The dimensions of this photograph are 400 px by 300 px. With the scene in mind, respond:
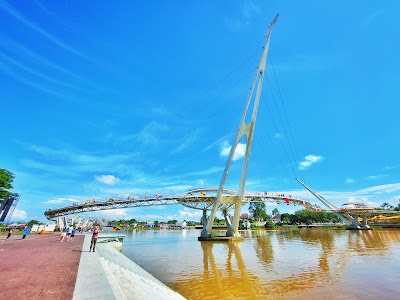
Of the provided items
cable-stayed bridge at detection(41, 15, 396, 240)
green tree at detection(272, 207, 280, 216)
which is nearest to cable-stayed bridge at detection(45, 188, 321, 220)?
cable-stayed bridge at detection(41, 15, 396, 240)

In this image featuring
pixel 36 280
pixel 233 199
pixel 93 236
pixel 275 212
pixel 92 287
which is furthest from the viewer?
pixel 275 212

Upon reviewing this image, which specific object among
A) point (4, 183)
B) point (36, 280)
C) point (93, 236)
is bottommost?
point (36, 280)

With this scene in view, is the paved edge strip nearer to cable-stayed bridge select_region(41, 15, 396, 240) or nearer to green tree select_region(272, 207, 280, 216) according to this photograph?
cable-stayed bridge select_region(41, 15, 396, 240)

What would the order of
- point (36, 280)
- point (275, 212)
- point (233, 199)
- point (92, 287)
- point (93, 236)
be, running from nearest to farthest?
1. point (92, 287)
2. point (36, 280)
3. point (93, 236)
4. point (233, 199)
5. point (275, 212)

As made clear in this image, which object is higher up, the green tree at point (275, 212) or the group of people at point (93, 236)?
the green tree at point (275, 212)

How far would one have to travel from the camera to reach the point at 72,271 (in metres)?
8.29

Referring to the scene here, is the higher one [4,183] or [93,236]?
[4,183]

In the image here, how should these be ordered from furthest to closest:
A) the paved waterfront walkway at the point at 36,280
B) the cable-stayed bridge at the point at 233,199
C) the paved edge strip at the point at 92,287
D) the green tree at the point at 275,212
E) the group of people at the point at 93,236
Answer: the green tree at the point at 275,212 → the cable-stayed bridge at the point at 233,199 → the group of people at the point at 93,236 → the paved waterfront walkway at the point at 36,280 → the paved edge strip at the point at 92,287

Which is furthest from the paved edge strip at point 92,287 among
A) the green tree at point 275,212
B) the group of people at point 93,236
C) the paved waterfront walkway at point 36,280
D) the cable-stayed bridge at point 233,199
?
the green tree at point 275,212

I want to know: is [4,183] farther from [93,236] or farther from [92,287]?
[92,287]

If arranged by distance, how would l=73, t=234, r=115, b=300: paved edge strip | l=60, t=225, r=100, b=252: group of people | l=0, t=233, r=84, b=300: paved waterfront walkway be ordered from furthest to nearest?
l=60, t=225, r=100, b=252: group of people
l=0, t=233, r=84, b=300: paved waterfront walkway
l=73, t=234, r=115, b=300: paved edge strip

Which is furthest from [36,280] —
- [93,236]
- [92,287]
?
[93,236]

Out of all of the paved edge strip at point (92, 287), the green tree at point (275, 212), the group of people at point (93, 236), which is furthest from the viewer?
the green tree at point (275, 212)

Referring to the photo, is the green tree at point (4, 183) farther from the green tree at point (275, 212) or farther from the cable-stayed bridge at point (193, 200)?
the green tree at point (275, 212)
